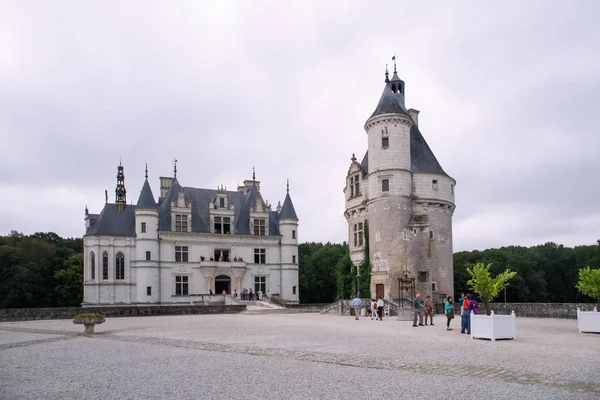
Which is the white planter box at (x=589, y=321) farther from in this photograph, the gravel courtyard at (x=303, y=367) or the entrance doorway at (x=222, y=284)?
the entrance doorway at (x=222, y=284)

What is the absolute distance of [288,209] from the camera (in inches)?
1986

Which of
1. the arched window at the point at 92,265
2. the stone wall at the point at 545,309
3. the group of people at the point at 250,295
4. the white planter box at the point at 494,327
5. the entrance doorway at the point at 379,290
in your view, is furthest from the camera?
the group of people at the point at 250,295

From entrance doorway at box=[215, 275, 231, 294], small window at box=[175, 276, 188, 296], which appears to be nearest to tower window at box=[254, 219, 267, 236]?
entrance doorway at box=[215, 275, 231, 294]

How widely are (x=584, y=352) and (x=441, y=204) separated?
2438 centimetres

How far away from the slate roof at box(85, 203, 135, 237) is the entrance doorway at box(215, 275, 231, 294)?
8.14 metres

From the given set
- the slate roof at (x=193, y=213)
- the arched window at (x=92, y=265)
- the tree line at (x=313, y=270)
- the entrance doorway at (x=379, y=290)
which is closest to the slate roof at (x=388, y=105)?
the entrance doorway at (x=379, y=290)

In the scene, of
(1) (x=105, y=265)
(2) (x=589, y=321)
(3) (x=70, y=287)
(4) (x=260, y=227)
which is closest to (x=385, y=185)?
(4) (x=260, y=227)

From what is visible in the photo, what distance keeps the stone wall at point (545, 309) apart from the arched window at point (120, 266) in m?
27.5

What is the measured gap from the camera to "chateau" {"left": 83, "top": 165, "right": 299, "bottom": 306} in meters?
44.0

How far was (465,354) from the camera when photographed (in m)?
12.0

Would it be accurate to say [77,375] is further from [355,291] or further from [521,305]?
[355,291]

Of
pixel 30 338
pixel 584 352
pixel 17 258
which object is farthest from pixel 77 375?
pixel 17 258

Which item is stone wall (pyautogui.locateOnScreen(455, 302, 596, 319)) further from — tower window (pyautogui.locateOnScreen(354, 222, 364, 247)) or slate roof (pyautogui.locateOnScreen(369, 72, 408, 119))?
slate roof (pyautogui.locateOnScreen(369, 72, 408, 119))

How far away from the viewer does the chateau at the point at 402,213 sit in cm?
3428
